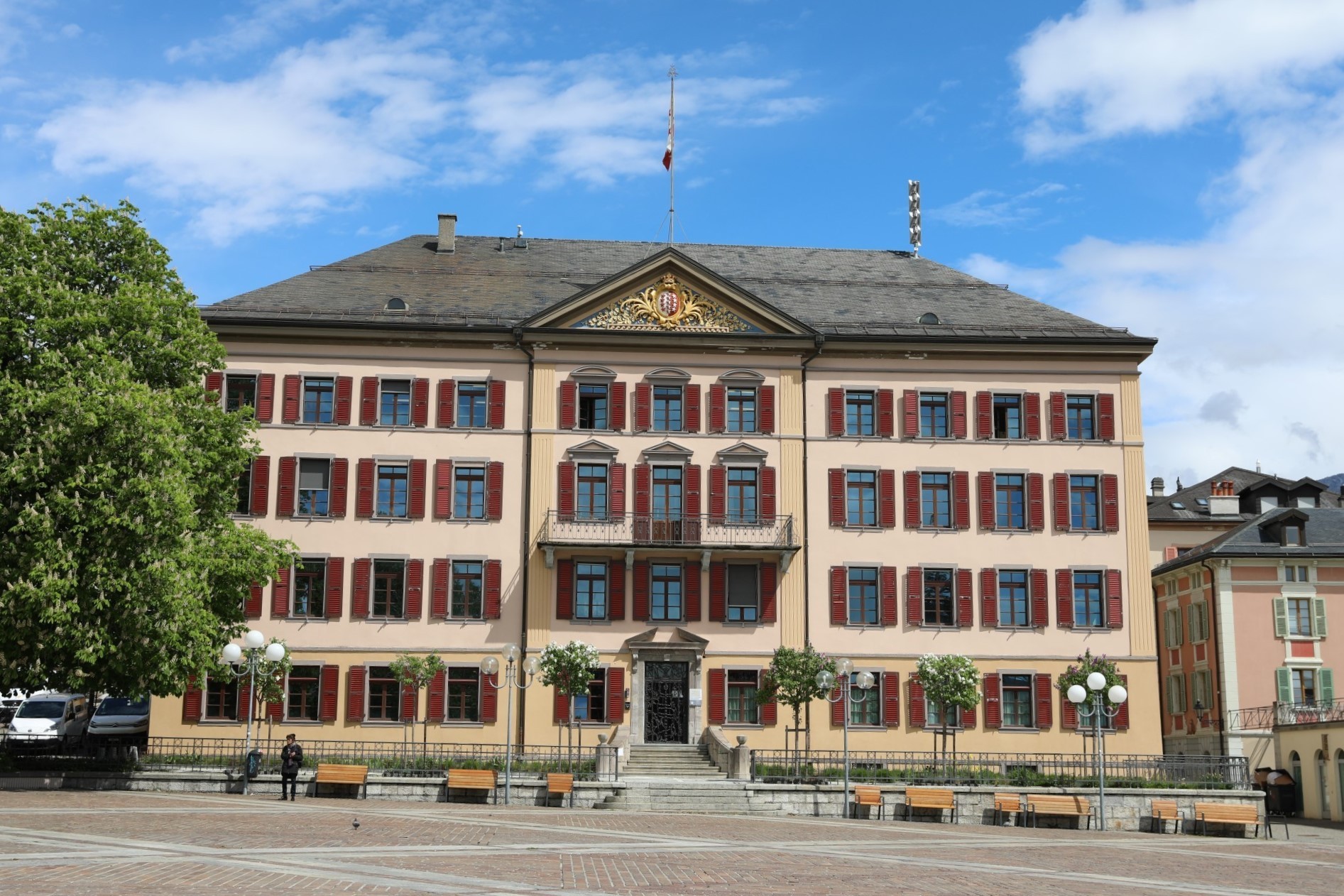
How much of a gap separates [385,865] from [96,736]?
95.6ft

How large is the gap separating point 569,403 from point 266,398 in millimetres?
8926

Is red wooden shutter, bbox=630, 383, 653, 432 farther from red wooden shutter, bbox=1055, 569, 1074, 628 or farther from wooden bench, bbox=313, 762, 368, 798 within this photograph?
wooden bench, bbox=313, 762, 368, 798

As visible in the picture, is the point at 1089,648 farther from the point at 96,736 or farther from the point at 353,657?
the point at 96,736

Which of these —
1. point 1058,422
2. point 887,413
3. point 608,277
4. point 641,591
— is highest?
point 608,277

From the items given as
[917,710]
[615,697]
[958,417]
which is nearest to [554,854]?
[615,697]

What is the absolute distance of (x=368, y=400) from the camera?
1677 inches

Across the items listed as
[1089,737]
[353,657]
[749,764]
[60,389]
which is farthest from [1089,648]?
[60,389]

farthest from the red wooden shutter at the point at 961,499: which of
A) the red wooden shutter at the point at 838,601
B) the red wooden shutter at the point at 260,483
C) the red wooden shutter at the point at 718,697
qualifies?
the red wooden shutter at the point at 260,483

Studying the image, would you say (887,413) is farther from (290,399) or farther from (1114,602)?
(290,399)

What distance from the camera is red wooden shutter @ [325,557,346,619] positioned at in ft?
136

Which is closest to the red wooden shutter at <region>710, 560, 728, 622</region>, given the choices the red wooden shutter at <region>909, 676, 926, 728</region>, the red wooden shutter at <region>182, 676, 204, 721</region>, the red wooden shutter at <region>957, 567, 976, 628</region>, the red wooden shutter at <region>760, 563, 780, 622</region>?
the red wooden shutter at <region>760, 563, 780, 622</region>

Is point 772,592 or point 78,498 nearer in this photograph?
point 78,498

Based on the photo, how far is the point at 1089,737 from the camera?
4144cm

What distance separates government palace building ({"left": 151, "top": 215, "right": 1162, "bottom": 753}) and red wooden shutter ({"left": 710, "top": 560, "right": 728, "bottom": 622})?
0.23ft
